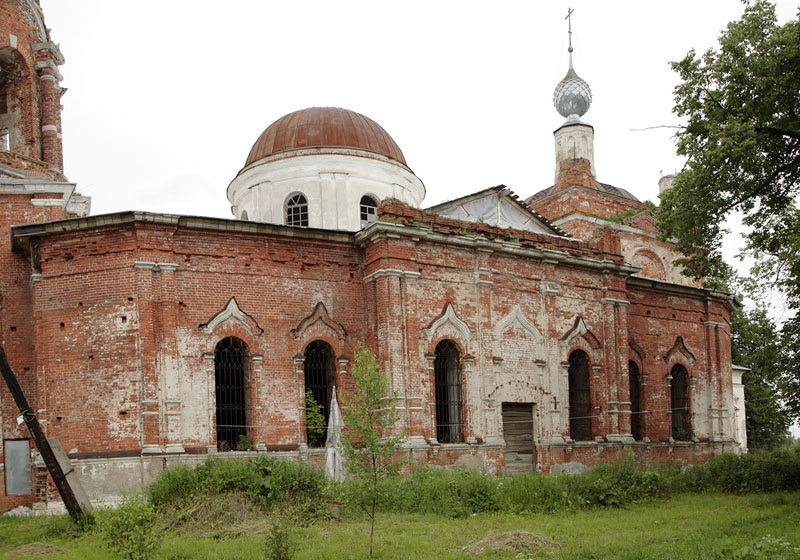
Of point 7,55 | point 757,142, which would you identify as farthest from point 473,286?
point 7,55

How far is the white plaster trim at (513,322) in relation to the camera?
61.3ft

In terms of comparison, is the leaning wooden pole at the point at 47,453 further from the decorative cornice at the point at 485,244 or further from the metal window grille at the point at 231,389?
the decorative cornice at the point at 485,244

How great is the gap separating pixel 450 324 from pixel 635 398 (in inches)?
318

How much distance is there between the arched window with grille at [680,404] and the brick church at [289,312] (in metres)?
A: 1.70

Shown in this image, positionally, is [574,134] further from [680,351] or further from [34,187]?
[34,187]

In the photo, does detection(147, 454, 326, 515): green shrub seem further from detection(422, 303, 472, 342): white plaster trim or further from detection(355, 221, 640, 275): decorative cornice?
detection(355, 221, 640, 275): decorative cornice

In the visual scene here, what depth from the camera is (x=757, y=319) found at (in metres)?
35.6

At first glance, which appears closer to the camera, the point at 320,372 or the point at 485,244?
the point at 320,372

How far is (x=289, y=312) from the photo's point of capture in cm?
1711

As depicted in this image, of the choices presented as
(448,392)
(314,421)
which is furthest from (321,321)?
(448,392)

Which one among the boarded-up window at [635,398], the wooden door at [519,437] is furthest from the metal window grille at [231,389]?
the boarded-up window at [635,398]

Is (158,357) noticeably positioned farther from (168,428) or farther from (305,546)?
(305,546)

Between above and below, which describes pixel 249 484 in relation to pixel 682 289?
below

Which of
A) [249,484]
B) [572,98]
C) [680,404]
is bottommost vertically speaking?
[249,484]
